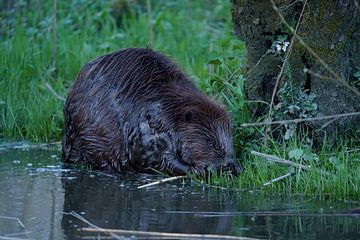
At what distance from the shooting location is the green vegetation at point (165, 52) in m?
4.48

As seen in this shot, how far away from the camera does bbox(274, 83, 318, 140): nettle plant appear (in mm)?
4820

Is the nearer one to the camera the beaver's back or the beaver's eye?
the beaver's eye

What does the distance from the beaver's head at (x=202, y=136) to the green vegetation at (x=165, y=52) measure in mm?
133

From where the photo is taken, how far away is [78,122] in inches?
206

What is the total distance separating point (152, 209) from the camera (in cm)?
393

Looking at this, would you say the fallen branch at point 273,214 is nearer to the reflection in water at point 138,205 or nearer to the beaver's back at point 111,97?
the reflection in water at point 138,205

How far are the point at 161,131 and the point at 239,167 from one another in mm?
489

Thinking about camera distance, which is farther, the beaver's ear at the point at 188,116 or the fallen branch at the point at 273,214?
the beaver's ear at the point at 188,116

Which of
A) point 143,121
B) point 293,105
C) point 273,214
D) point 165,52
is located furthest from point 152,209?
point 165,52

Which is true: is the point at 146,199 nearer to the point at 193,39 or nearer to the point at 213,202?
the point at 213,202

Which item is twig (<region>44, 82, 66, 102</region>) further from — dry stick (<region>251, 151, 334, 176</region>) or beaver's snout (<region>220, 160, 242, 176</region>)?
dry stick (<region>251, 151, 334, 176</region>)

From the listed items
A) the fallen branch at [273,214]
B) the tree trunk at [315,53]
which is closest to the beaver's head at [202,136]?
the tree trunk at [315,53]

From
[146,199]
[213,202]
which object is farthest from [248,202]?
[146,199]

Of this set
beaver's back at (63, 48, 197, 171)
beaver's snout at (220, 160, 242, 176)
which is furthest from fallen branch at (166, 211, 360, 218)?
beaver's back at (63, 48, 197, 171)
